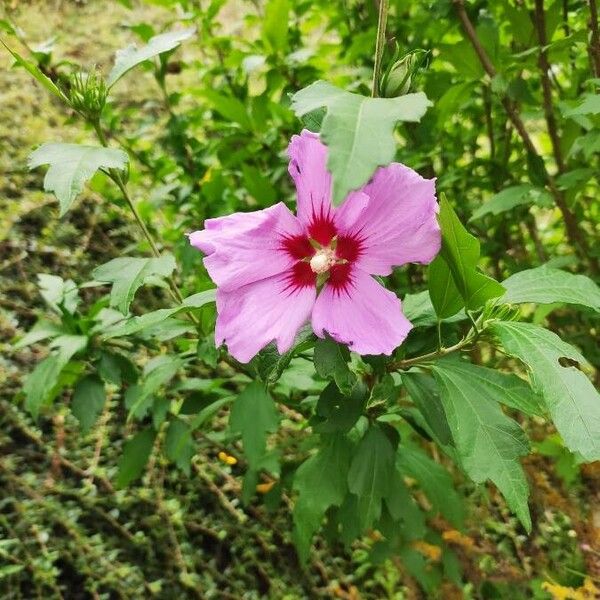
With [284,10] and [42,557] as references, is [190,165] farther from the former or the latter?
[42,557]

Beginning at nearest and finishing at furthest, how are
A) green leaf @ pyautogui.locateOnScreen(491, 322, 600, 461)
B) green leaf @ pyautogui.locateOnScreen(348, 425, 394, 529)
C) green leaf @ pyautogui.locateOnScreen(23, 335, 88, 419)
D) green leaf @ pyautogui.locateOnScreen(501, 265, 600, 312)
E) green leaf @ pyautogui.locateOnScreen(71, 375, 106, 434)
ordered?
green leaf @ pyautogui.locateOnScreen(491, 322, 600, 461), green leaf @ pyautogui.locateOnScreen(501, 265, 600, 312), green leaf @ pyautogui.locateOnScreen(348, 425, 394, 529), green leaf @ pyautogui.locateOnScreen(23, 335, 88, 419), green leaf @ pyautogui.locateOnScreen(71, 375, 106, 434)

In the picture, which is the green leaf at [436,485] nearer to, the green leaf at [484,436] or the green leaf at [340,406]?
the green leaf at [340,406]

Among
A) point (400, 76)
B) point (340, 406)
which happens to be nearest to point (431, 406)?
point (340, 406)

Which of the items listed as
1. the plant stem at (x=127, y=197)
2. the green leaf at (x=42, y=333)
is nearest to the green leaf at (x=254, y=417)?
the plant stem at (x=127, y=197)

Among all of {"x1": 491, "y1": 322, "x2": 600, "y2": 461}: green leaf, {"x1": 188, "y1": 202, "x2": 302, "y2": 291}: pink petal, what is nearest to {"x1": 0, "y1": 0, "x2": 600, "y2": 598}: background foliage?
{"x1": 491, "y1": 322, "x2": 600, "y2": 461}: green leaf

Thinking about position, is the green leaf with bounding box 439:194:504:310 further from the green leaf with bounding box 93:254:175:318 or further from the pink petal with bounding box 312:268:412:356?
the green leaf with bounding box 93:254:175:318

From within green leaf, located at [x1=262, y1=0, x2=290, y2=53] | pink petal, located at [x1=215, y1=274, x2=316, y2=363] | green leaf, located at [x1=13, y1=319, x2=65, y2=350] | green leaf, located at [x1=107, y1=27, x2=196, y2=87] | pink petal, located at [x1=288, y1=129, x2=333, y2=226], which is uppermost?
green leaf, located at [x1=262, y1=0, x2=290, y2=53]
